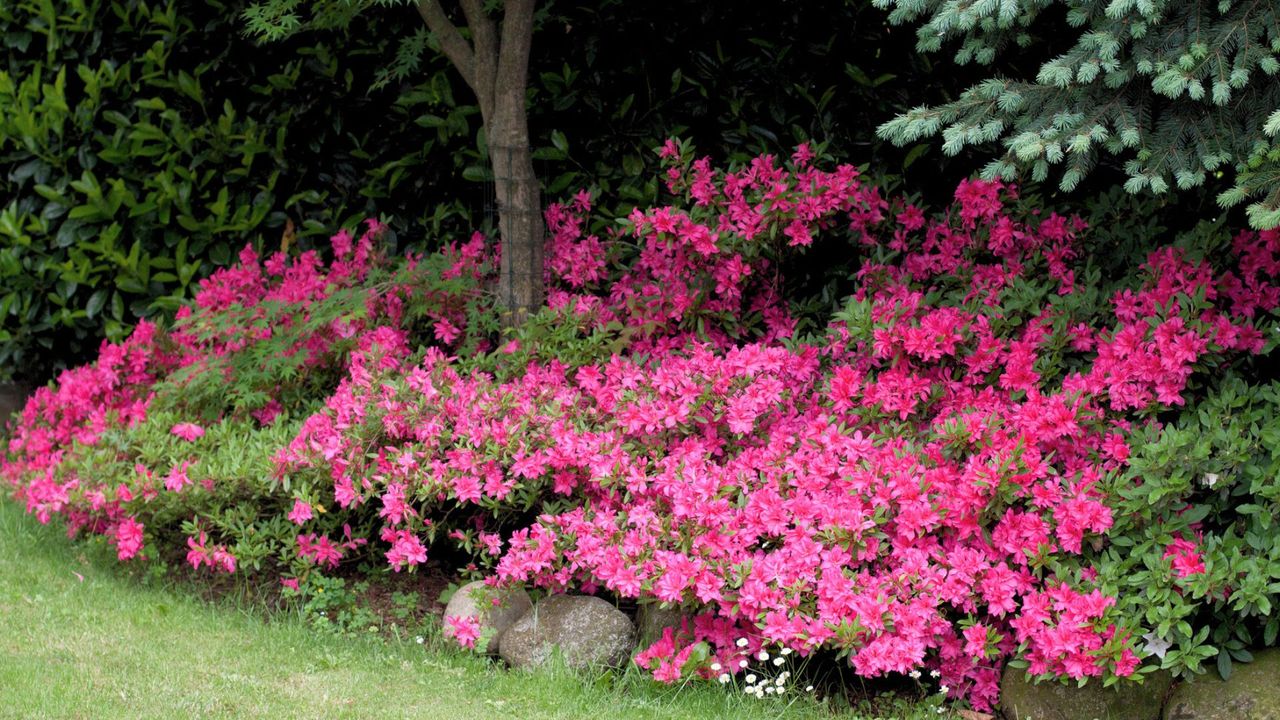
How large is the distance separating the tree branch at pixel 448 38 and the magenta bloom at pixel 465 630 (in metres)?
2.17

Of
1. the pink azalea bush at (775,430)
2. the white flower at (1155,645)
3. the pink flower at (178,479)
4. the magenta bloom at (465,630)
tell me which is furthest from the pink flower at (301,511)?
the white flower at (1155,645)

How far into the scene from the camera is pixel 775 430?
12.5 feet

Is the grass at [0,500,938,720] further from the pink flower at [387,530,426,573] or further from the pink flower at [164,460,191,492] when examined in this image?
the pink flower at [164,460,191,492]

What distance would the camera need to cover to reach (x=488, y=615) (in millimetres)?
3773

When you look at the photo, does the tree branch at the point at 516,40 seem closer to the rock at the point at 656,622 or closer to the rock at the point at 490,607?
the rock at the point at 490,607

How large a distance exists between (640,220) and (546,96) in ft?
4.42

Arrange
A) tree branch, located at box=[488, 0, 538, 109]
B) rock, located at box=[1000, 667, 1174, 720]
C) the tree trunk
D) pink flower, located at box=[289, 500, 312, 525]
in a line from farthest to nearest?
the tree trunk
tree branch, located at box=[488, 0, 538, 109]
pink flower, located at box=[289, 500, 312, 525]
rock, located at box=[1000, 667, 1174, 720]

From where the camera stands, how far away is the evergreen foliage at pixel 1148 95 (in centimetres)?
311

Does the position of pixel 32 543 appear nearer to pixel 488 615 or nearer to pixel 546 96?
pixel 488 615

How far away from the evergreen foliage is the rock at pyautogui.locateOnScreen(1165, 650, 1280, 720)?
115 centimetres

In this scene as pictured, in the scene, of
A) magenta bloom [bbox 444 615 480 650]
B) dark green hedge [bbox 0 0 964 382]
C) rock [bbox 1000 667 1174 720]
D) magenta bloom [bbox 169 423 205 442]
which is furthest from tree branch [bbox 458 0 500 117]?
rock [bbox 1000 667 1174 720]

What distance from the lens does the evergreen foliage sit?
311 cm

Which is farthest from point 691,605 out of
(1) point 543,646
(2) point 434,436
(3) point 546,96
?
(3) point 546,96

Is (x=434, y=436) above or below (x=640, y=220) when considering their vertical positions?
below
